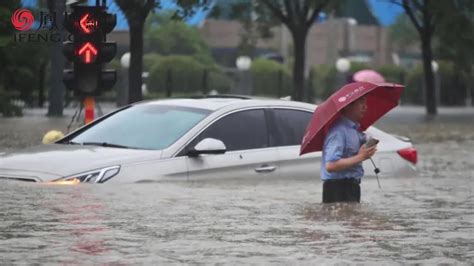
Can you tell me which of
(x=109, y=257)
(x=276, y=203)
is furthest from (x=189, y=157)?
(x=109, y=257)

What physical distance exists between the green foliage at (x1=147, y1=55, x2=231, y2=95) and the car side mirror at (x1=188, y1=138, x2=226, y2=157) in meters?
38.1

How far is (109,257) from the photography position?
6.80 m

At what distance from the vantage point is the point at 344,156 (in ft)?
29.6

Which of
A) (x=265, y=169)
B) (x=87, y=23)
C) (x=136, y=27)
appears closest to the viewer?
(x=265, y=169)

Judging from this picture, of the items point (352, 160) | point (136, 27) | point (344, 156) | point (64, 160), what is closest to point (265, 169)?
point (64, 160)

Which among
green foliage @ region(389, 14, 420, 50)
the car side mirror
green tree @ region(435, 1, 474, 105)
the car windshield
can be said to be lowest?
the car side mirror

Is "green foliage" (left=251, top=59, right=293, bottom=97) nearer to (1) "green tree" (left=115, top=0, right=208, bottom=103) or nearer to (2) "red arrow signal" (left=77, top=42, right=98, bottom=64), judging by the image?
(1) "green tree" (left=115, top=0, right=208, bottom=103)

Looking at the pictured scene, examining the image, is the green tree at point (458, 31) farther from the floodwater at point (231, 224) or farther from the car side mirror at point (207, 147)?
the car side mirror at point (207, 147)

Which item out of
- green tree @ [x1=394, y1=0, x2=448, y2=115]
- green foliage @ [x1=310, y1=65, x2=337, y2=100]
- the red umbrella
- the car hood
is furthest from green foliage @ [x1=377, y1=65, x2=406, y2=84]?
the red umbrella

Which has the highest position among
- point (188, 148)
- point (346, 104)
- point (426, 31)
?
point (426, 31)

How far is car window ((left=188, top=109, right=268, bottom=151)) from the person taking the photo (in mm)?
11466

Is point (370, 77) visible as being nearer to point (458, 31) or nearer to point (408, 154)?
point (408, 154)

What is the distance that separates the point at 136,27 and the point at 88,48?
681 cm

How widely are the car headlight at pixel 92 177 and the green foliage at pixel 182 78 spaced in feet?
127
